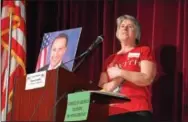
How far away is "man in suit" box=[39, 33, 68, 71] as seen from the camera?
8.71 ft

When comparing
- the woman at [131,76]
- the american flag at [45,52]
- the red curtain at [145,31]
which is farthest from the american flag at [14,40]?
the woman at [131,76]

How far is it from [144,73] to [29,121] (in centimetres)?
88

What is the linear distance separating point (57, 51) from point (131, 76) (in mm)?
501

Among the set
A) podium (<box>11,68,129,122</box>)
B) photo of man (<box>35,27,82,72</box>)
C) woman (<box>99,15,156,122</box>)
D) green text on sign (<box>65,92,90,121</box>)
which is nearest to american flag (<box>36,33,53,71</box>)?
photo of man (<box>35,27,82,72</box>)

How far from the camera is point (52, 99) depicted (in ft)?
6.42

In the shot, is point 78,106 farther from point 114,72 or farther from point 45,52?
point 45,52

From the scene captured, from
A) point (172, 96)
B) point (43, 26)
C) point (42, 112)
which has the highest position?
point (43, 26)

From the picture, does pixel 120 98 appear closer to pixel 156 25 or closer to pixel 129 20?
pixel 129 20

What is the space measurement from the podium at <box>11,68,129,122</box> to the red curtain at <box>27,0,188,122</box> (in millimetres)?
1036

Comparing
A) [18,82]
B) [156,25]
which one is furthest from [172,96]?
[18,82]

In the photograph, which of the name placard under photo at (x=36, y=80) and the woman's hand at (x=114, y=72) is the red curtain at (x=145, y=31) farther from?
the name placard under photo at (x=36, y=80)

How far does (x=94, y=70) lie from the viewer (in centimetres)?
358

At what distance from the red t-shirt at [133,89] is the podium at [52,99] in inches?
17.0

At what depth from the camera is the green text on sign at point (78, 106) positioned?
6.27ft
